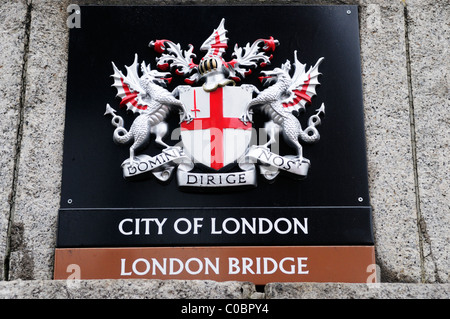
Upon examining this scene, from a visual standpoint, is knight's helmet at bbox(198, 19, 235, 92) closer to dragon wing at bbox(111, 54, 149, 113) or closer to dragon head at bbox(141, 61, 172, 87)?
dragon head at bbox(141, 61, 172, 87)

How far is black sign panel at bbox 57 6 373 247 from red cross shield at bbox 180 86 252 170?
48 mm

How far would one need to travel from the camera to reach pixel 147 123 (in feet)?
11.3

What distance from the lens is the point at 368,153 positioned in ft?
11.3

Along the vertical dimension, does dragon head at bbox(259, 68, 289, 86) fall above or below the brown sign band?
above

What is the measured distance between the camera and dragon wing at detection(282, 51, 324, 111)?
3.46 metres

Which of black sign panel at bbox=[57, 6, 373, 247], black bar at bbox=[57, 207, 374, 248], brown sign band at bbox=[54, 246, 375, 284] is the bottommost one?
brown sign band at bbox=[54, 246, 375, 284]

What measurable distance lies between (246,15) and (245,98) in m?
0.45

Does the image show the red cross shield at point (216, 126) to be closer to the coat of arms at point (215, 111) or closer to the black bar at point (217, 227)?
the coat of arms at point (215, 111)

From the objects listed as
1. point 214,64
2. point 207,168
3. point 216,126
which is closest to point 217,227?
point 207,168

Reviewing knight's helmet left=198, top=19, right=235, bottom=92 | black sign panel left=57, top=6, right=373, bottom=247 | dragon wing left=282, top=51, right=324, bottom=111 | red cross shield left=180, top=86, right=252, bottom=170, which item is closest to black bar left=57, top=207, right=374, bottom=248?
black sign panel left=57, top=6, right=373, bottom=247

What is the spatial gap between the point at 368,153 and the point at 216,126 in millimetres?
710

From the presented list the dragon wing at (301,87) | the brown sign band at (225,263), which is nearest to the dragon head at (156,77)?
the dragon wing at (301,87)
